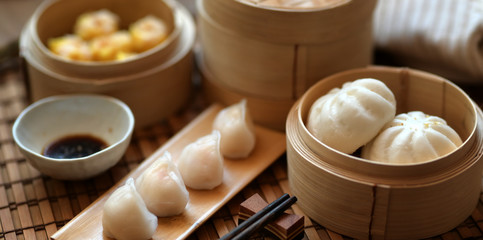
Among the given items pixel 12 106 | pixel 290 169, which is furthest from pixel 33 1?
pixel 290 169

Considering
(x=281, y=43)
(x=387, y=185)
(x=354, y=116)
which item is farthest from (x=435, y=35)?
(x=387, y=185)

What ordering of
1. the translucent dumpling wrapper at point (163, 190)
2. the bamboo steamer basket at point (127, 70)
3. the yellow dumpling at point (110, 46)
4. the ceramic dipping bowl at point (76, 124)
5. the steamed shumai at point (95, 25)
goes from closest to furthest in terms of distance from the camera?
the translucent dumpling wrapper at point (163, 190)
the ceramic dipping bowl at point (76, 124)
the bamboo steamer basket at point (127, 70)
the yellow dumpling at point (110, 46)
the steamed shumai at point (95, 25)

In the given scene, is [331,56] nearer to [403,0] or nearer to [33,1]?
[403,0]

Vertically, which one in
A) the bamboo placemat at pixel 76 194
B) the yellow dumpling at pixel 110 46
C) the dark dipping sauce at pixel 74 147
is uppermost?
the yellow dumpling at pixel 110 46

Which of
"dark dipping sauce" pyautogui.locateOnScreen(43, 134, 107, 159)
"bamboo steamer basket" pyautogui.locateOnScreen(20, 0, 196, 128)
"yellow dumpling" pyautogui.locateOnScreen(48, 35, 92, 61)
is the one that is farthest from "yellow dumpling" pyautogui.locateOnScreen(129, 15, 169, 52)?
"dark dipping sauce" pyautogui.locateOnScreen(43, 134, 107, 159)

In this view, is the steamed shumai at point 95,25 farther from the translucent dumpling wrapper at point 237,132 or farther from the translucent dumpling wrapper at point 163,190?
the translucent dumpling wrapper at point 163,190

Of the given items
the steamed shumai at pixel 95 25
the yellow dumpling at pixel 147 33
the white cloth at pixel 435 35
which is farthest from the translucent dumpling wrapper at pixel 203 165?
the white cloth at pixel 435 35

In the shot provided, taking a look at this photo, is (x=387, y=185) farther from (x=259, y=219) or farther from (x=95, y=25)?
(x=95, y=25)

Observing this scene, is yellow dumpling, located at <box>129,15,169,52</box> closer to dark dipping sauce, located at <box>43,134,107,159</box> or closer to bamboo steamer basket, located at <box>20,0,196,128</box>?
bamboo steamer basket, located at <box>20,0,196,128</box>

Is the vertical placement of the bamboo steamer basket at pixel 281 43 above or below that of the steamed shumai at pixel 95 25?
above
